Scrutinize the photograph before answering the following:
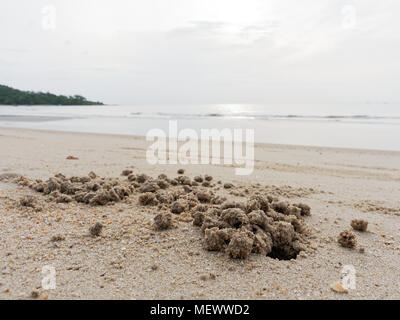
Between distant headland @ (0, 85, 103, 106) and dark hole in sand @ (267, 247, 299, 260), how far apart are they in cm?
7530

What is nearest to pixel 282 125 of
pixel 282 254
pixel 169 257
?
pixel 282 254

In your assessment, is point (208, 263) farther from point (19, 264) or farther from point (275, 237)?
point (19, 264)

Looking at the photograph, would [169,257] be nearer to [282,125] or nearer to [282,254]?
[282,254]

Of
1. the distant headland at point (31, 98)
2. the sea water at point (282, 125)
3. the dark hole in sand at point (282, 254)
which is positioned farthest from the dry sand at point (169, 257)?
the distant headland at point (31, 98)

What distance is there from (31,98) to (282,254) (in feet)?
255

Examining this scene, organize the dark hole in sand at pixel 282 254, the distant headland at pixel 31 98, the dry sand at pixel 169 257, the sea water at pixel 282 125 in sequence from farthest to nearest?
the distant headland at pixel 31 98
the sea water at pixel 282 125
the dark hole in sand at pixel 282 254
the dry sand at pixel 169 257

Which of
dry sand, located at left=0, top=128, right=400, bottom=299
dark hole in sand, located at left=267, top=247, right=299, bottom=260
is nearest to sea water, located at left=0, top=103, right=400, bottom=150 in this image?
dry sand, located at left=0, top=128, right=400, bottom=299

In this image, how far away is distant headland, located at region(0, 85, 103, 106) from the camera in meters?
66.4

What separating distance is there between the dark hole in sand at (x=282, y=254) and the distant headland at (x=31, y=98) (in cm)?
7530

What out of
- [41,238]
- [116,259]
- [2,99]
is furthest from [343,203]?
[2,99]

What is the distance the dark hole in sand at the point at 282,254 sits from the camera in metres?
2.97

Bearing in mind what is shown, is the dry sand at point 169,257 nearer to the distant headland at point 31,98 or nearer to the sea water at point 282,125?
the sea water at point 282,125

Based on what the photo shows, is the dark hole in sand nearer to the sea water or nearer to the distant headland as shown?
the sea water

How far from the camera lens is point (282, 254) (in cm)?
302
